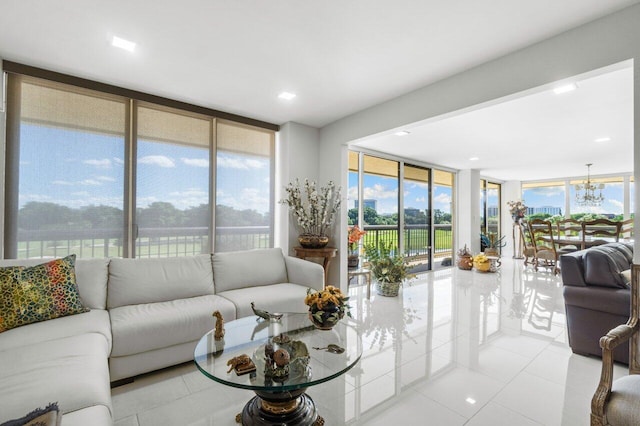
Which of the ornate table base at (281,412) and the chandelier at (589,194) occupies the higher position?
the chandelier at (589,194)

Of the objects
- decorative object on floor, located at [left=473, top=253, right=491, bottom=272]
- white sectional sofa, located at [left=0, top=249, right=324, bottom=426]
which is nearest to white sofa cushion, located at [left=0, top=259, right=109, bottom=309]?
white sectional sofa, located at [left=0, top=249, right=324, bottom=426]

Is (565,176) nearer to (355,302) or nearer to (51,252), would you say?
(355,302)

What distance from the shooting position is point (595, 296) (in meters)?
2.47

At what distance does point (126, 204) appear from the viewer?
3.16 m

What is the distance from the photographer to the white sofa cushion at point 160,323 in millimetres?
2002

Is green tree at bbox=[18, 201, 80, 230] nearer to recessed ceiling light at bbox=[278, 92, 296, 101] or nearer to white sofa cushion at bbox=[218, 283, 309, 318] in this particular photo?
white sofa cushion at bbox=[218, 283, 309, 318]

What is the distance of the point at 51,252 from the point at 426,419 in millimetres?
3525

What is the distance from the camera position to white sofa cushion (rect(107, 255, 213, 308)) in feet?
8.19

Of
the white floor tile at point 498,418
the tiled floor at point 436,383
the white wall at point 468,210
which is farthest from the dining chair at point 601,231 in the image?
the white floor tile at point 498,418

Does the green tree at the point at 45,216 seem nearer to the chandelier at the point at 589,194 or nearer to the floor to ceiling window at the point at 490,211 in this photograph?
the floor to ceiling window at the point at 490,211

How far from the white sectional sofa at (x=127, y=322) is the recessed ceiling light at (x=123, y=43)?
5.93 ft

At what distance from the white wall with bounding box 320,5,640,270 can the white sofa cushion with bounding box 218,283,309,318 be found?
2160 mm

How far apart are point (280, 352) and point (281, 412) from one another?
408 millimetres

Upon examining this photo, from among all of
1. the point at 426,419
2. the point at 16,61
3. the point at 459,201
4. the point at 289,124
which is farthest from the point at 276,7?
the point at 459,201
